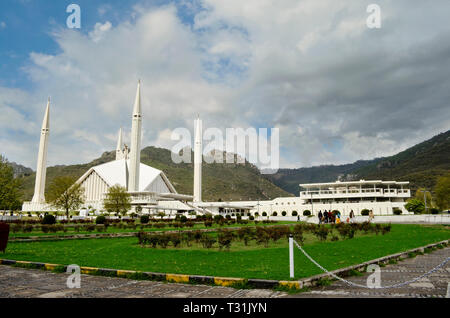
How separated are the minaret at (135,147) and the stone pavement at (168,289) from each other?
179 feet

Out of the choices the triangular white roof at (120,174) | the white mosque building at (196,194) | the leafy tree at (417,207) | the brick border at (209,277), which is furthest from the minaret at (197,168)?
the brick border at (209,277)

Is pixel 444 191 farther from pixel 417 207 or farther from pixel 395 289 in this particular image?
pixel 395 289

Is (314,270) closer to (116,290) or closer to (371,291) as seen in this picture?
(371,291)

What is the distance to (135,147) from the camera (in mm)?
60156

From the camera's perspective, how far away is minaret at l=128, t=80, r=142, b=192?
59.9 meters

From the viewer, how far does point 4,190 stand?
28703mm

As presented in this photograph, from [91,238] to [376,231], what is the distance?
46.7ft

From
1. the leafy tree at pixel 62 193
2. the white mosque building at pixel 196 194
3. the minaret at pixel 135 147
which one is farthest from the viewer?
the minaret at pixel 135 147

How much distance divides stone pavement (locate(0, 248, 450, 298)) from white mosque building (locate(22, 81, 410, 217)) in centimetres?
4413

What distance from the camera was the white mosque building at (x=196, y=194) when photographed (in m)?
53.0

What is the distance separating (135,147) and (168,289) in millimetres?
57056

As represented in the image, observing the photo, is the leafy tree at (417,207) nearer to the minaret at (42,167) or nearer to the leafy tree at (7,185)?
the leafy tree at (7,185)
